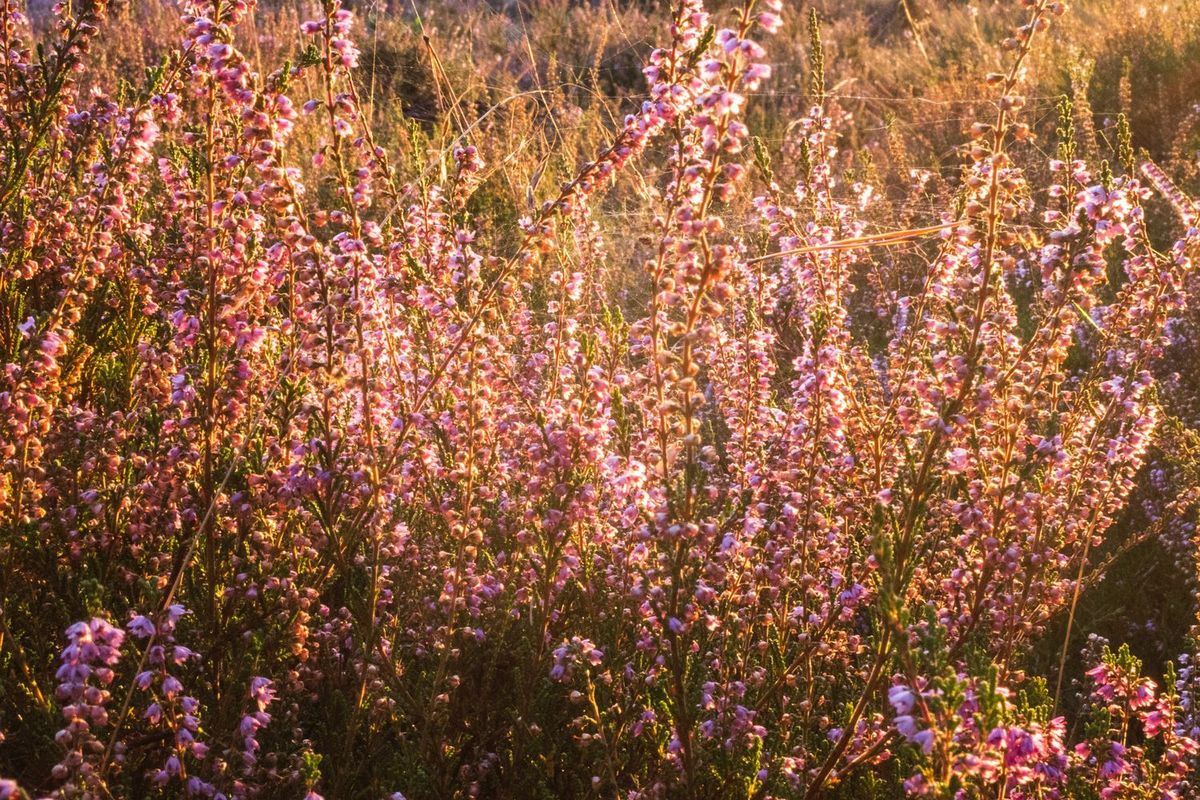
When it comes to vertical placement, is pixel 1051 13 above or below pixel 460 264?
above

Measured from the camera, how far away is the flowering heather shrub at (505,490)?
7.07ft

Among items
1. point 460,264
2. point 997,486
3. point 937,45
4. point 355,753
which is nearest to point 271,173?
point 460,264

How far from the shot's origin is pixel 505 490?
11.5ft

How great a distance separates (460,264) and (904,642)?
176 centimetres

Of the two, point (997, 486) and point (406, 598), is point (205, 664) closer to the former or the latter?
point (406, 598)

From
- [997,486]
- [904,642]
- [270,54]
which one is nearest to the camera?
[904,642]

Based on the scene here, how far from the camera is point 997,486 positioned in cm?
252

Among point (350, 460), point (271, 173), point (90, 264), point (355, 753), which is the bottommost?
point (355, 753)

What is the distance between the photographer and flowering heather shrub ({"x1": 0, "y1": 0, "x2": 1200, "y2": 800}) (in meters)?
2.16

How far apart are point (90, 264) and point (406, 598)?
1.47m

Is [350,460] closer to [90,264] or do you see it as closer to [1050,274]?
[90,264]

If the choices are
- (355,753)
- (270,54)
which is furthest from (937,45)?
(355,753)

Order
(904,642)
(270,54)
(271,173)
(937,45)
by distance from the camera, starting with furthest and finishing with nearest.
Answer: (937,45), (270,54), (271,173), (904,642)

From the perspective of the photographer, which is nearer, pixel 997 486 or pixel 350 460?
pixel 997 486
